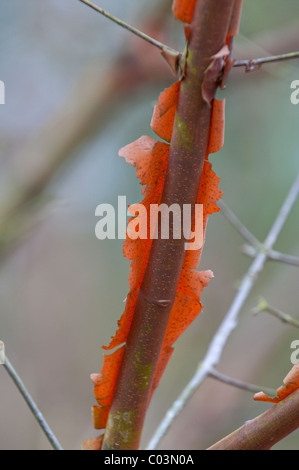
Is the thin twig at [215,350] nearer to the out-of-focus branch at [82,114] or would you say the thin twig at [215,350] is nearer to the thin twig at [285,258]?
the thin twig at [285,258]

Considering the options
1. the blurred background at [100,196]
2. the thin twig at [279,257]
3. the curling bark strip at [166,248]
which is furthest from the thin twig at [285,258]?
the blurred background at [100,196]

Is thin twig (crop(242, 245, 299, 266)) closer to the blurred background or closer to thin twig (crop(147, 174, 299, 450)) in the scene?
thin twig (crop(147, 174, 299, 450))

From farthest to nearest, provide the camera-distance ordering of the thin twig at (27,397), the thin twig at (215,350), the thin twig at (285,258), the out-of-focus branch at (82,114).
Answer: the out-of-focus branch at (82,114)
the thin twig at (285,258)
the thin twig at (215,350)
the thin twig at (27,397)

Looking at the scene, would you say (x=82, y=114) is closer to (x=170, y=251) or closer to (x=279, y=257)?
(x=279, y=257)

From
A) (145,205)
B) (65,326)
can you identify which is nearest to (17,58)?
(65,326)

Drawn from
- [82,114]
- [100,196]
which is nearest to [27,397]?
[82,114]

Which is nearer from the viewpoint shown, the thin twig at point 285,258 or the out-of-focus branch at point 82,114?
the thin twig at point 285,258
